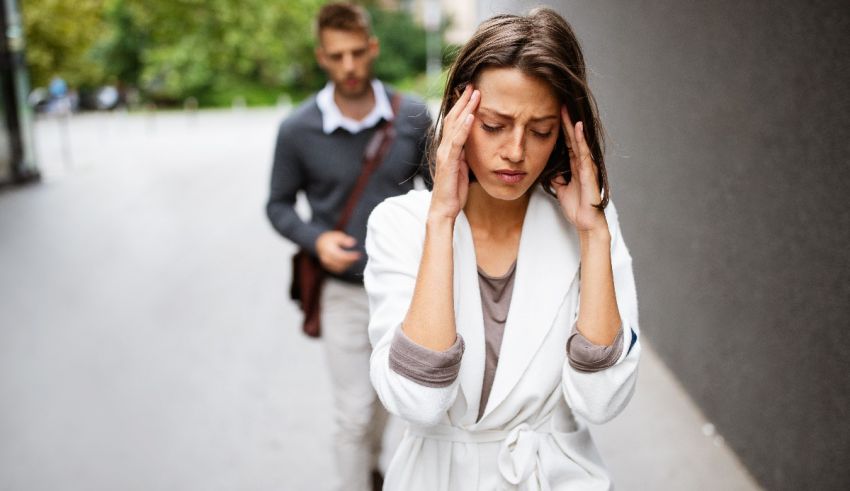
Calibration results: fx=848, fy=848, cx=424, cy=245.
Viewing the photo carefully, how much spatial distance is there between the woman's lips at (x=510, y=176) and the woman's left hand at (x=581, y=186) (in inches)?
4.4

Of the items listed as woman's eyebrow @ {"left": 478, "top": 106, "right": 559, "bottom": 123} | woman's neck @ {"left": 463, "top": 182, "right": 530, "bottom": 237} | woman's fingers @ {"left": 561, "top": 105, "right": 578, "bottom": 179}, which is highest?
woman's eyebrow @ {"left": 478, "top": 106, "right": 559, "bottom": 123}

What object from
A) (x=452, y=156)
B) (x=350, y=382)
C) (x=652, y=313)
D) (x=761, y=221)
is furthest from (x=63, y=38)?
(x=452, y=156)

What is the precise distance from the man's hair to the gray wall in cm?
130

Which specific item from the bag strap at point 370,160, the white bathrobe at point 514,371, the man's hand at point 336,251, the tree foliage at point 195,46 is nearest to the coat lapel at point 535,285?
the white bathrobe at point 514,371

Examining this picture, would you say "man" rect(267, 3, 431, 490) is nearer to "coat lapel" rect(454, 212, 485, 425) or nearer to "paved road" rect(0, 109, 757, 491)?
"paved road" rect(0, 109, 757, 491)

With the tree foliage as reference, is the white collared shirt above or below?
above

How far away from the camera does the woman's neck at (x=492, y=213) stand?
182cm

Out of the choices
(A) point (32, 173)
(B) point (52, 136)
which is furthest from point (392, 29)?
(A) point (32, 173)

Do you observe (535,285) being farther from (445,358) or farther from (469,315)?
(445,358)

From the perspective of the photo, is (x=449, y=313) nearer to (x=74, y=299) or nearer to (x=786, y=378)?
(x=786, y=378)

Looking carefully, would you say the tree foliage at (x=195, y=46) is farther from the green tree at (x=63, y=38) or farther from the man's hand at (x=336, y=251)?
the man's hand at (x=336, y=251)

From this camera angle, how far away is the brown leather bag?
10.6 ft

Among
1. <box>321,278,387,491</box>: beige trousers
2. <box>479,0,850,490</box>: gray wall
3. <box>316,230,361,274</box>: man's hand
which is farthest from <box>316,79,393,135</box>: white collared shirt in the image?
<box>479,0,850,490</box>: gray wall

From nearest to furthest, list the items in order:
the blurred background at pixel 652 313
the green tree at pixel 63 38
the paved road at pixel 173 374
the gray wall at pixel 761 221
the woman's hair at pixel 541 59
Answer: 1. the woman's hair at pixel 541 59
2. the blurred background at pixel 652 313
3. the gray wall at pixel 761 221
4. the paved road at pixel 173 374
5. the green tree at pixel 63 38
